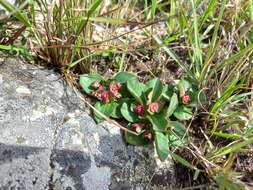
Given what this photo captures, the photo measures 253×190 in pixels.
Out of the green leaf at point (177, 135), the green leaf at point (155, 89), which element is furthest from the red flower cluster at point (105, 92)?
the green leaf at point (177, 135)

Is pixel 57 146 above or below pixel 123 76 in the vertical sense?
below

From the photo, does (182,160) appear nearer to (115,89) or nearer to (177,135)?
(177,135)

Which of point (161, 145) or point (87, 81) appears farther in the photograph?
point (87, 81)

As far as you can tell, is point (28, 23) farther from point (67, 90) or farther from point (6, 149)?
point (6, 149)

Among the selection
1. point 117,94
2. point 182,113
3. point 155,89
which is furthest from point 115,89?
point 182,113

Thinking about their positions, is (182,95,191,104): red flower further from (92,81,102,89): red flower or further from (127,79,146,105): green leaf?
(92,81,102,89): red flower

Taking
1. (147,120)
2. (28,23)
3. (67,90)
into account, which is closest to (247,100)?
(147,120)
